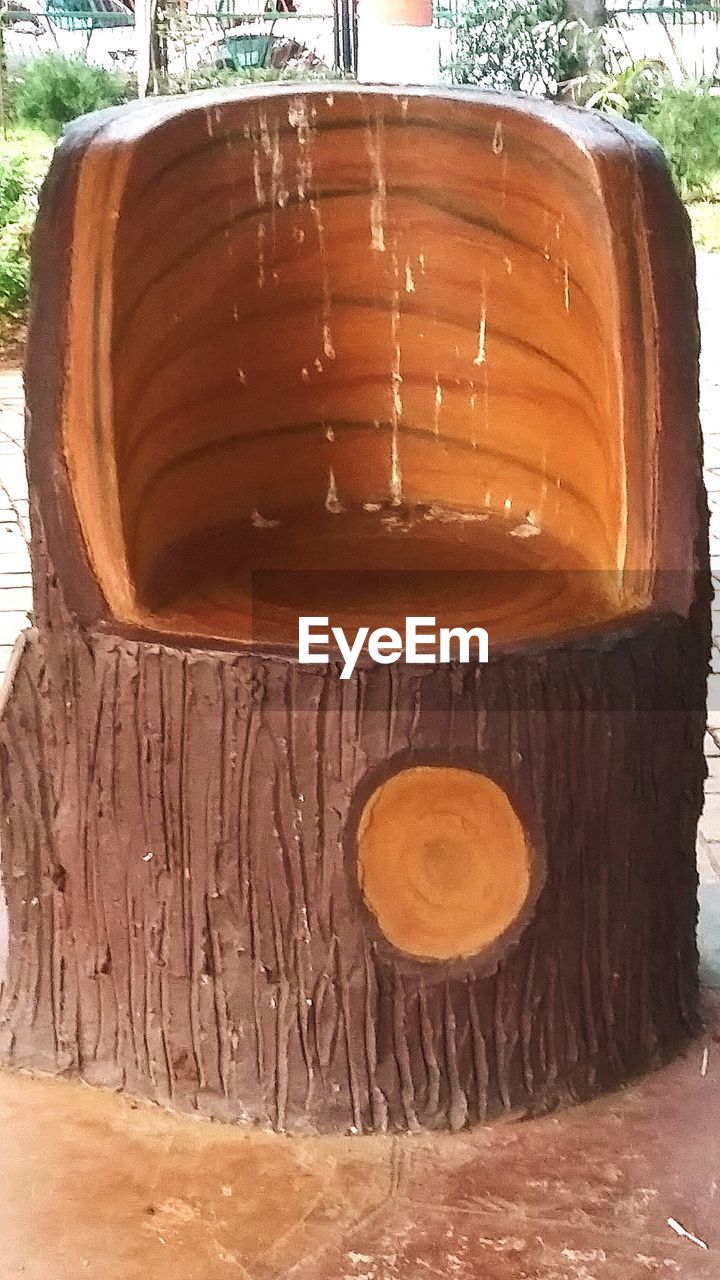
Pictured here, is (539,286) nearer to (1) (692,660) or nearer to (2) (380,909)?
(1) (692,660)

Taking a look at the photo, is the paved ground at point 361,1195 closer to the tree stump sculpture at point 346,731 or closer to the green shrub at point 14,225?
the tree stump sculpture at point 346,731

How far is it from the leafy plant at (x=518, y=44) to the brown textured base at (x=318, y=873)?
7.67 metres

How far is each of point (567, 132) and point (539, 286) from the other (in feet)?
0.66

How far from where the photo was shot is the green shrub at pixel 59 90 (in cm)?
805

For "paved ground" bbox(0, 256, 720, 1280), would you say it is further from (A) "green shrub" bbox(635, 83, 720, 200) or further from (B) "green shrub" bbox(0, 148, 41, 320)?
(A) "green shrub" bbox(635, 83, 720, 200)

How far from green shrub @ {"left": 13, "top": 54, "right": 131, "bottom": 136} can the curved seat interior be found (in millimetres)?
6637

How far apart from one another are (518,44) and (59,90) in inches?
100

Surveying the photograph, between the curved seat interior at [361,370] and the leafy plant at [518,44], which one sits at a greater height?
the leafy plant at [518,44]

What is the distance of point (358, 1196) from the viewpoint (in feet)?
4.61

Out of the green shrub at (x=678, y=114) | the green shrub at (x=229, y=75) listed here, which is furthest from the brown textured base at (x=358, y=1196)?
the green shrub at (x=678, y=114)

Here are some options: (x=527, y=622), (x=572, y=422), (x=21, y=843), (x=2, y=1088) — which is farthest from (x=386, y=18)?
(x=2, y=1088)

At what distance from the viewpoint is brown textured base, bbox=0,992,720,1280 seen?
1.33 meters

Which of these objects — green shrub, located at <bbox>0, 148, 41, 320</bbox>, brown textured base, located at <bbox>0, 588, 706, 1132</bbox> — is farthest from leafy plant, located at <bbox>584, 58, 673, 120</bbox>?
brown textured base, located at <bbox>0, 588, 706, 1132</bbox>

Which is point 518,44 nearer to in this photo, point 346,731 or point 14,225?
point 14,225
